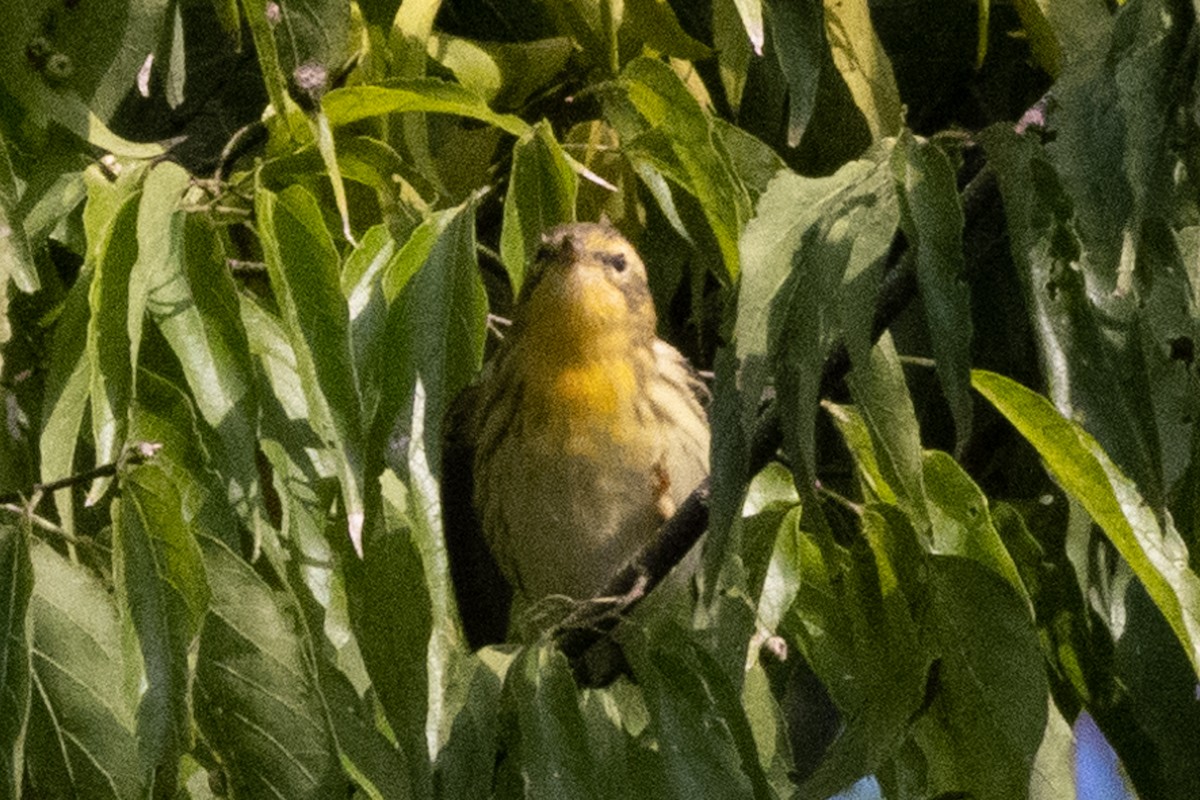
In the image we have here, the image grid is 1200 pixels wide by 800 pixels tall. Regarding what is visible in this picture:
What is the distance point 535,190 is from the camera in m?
2.79

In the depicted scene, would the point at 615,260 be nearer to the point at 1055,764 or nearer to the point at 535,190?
the point at 535,190

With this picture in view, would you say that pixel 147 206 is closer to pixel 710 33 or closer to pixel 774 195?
pixel 774 195

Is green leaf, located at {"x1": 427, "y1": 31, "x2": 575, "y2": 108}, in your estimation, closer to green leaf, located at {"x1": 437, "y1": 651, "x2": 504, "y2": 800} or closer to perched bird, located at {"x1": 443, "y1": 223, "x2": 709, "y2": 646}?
perched bird, located at {"x1": 443, "y1": 223, "x2": 709, "y2": 646}

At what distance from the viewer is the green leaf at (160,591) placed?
2.19 meters

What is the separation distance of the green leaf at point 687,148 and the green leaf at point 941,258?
641 millimetres

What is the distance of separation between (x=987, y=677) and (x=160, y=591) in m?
0.84

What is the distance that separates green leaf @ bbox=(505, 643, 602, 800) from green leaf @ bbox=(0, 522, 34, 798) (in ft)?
1.61

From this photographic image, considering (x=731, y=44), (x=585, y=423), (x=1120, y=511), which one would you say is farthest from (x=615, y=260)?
(x=1120, y=511)

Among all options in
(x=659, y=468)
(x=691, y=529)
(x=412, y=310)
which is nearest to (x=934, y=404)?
(x=659, y=468)

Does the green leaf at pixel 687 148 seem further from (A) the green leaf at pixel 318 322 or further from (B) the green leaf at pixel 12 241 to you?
(B) the green leaf at pixel 12 241

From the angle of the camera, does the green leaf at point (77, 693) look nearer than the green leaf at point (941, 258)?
No

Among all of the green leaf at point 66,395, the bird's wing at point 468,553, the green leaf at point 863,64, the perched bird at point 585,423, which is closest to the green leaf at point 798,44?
the green leaf at point 863,64

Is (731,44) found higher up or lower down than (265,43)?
lower down

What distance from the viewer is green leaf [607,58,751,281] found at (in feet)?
9.00
